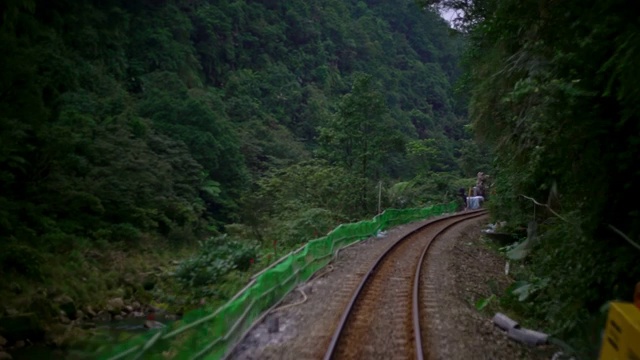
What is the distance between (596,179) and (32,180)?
20.1 metres

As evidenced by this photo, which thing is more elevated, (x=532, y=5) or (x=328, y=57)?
(x=328, y=57)

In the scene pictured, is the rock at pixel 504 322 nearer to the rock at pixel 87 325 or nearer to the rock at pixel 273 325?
the rock at pixel 273 325

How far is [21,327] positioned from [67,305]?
2.78 meters

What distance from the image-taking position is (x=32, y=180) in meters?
20.3

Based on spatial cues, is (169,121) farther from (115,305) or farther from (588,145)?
(588,145)

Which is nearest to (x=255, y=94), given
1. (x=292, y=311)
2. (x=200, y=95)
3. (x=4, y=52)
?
(x=200, y=95)

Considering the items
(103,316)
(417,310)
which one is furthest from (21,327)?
(417,310)

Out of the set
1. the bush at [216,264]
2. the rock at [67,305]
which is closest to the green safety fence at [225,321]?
the bush at [216,264]

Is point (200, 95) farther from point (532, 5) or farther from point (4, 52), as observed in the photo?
point (532, 5)

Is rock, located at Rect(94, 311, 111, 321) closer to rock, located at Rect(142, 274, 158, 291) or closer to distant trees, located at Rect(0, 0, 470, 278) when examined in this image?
rock, located at Rect(142, 274, 158, 291)

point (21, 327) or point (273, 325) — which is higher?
point (273, 325)

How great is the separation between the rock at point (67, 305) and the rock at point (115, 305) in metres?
1.48

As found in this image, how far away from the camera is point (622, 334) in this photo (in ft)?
Result: 10.6

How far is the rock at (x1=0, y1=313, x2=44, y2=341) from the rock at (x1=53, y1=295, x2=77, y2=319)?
233cm
